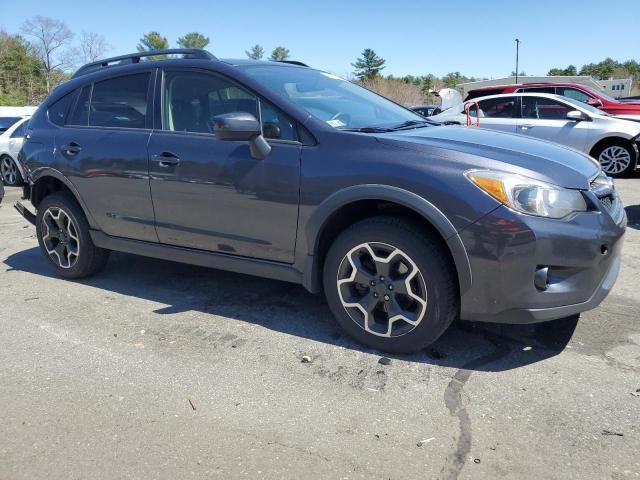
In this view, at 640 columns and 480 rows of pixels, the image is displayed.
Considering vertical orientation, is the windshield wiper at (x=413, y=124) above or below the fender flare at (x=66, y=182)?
above

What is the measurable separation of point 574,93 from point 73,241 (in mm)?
11159

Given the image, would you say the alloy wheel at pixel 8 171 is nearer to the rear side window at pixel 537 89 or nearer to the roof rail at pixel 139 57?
the roof rail at pixel 139 57

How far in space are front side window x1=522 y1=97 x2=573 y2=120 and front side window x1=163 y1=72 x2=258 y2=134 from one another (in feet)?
26.0

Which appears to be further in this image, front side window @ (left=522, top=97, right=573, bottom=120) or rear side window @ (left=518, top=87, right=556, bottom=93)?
rear side window @ (left=518, top=87, right=556, bottom=93)

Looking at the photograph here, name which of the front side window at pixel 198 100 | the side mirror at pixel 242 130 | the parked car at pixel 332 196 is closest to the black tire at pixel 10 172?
the parked car at pixel 332 196

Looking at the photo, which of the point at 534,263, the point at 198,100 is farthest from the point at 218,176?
the point at 534,263

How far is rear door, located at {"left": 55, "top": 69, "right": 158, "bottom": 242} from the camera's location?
4.29 meters

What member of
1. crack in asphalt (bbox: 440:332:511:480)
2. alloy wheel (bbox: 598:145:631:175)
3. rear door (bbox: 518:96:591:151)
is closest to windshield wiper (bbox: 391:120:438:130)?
crack in asphalt (bbox: 440:332:511:480)

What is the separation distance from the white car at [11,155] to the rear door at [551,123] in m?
10.3

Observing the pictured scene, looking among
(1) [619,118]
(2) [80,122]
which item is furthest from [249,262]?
(1) [619,118]

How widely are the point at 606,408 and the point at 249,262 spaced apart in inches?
89.4

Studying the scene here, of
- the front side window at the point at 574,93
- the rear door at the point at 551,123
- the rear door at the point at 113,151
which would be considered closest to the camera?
the rear door at the point at 113,151

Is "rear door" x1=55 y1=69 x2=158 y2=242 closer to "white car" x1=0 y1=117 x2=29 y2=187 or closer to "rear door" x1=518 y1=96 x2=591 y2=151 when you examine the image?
"rear door" x1=518 y1=96 x2=591 y2=151

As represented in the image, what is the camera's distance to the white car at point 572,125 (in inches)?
394
